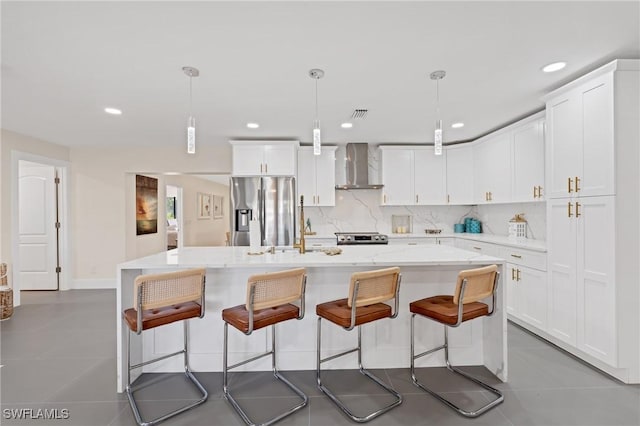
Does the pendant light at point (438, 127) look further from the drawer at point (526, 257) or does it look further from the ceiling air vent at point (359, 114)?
the drawer at point (526, 257)

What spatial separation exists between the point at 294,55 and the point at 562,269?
3.00 m

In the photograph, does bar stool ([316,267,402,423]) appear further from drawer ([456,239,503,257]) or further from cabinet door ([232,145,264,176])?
cabinet door ([232,145,264,176])

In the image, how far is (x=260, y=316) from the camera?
2016 mm

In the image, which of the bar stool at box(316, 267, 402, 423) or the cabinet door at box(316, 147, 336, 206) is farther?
the cabinet door at box(316, 147, 336, 206)

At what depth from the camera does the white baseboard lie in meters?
5.30

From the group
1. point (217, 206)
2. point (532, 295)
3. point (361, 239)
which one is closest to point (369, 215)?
point (361, 239)

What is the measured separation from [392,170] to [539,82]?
2469 mm

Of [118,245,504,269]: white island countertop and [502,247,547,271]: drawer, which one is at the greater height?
[118,245,504,269]: white island countertop

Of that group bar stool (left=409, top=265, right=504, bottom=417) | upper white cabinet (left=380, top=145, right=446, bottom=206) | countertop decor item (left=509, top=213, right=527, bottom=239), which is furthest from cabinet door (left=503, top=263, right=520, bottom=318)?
upper white cabinet (left=380, top=145, right=446, bottom=206)

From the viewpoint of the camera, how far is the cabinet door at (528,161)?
3.57m

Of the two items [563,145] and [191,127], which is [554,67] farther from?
[191,127]

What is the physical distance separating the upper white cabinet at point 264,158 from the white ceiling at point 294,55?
3.06 ft

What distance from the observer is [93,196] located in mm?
5352

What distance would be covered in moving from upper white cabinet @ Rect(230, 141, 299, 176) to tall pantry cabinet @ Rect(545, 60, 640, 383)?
10.8ft
